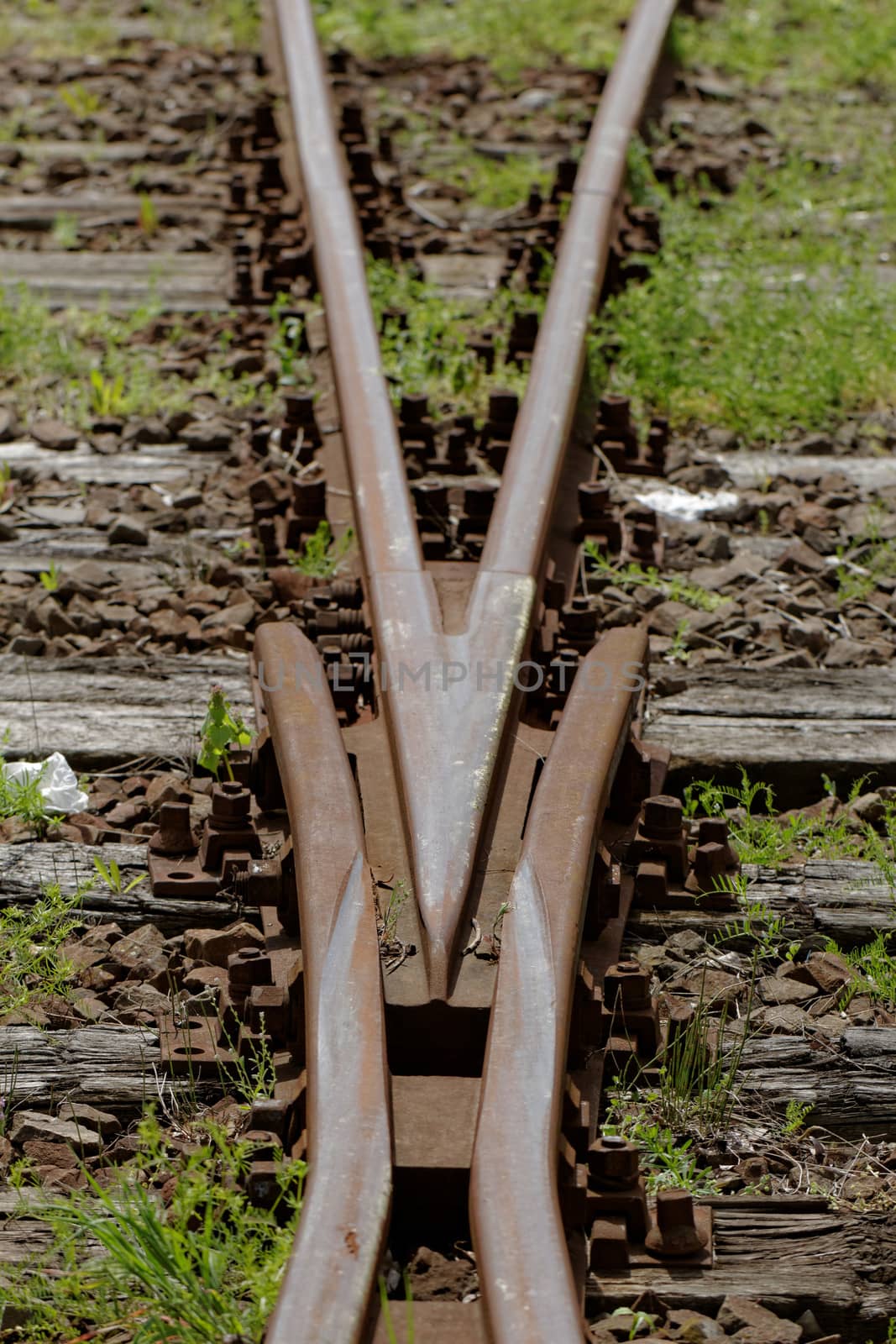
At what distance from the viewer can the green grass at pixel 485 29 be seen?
888 cm

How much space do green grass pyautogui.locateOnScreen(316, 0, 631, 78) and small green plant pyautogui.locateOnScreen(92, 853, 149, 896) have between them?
6.01 meters

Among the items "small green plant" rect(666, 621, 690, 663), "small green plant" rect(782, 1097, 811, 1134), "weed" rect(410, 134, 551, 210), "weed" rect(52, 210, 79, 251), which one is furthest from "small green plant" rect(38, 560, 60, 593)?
"weed" rect(410, 134, 551, 210)

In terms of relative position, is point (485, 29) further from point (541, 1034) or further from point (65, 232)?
point (541, 1034)

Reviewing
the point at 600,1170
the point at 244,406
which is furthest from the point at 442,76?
the point at 600,1170

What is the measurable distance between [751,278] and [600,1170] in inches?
158

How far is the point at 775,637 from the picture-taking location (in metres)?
4.39

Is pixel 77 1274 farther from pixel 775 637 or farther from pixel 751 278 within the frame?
pixel 751 278

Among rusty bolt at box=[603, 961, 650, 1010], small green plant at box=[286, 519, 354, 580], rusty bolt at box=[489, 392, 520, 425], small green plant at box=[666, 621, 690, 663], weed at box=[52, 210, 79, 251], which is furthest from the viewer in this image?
weed at box=[52, 210, 79, 251]

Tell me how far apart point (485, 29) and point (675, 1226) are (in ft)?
24.9

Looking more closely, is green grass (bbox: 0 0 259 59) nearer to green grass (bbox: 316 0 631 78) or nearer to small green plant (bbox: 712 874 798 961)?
green grass (bbox: 316 0 631 78)

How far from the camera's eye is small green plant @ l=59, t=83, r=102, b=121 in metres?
8.10

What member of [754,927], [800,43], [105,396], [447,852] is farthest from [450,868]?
[800,43]

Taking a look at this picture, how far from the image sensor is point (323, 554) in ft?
14.6

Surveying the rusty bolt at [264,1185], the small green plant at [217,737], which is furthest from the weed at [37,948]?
the rusty bolt at [264,1185]
